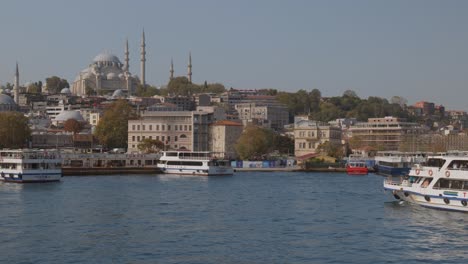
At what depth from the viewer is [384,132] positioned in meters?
86.3

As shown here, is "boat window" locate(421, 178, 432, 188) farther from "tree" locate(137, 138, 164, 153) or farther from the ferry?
"tree" locate(137, 138, 164, 153)

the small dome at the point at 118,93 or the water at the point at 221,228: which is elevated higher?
the small dome at the point at 118,93

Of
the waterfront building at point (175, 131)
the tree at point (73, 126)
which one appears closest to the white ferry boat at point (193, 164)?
the waterfront building at point (175, 131)

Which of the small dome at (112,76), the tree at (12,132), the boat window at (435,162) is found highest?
the small dome at (112,76)

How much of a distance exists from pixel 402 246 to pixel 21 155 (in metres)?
25.5

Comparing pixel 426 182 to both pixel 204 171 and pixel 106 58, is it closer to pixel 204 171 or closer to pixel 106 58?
pixel 204 171

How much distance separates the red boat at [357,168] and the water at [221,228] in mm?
22549

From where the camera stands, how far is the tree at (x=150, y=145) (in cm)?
6600

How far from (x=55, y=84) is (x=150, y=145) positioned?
3321 inches

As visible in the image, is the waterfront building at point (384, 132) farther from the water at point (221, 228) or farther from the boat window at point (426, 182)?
the boat window at point (426, 182)

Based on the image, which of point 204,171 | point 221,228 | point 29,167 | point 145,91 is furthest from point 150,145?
point 145,91

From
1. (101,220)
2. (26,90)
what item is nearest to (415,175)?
(101,220)

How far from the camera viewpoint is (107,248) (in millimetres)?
19781

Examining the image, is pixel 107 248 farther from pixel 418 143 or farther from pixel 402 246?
pixel 418 143
